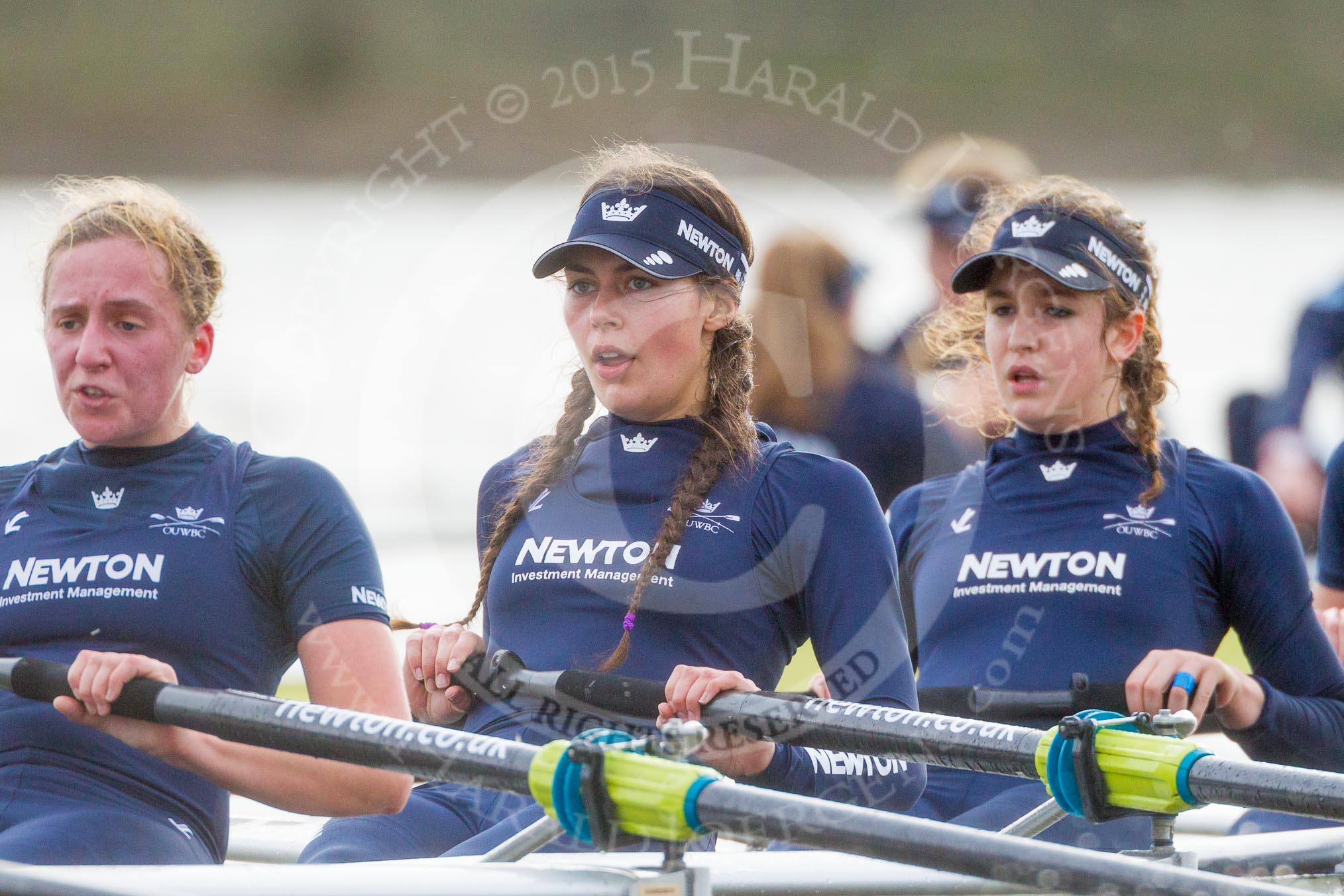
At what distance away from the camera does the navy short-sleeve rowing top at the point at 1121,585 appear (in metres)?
2.44

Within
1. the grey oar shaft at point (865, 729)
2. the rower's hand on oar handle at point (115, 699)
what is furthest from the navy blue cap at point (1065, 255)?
the rower's hand on oar handle at point (115, 699)

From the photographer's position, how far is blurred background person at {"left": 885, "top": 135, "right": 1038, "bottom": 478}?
3254 millimetres

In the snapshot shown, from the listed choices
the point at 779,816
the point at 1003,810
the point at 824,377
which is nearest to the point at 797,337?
the point at 824,377

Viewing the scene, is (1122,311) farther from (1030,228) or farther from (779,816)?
(779,816)

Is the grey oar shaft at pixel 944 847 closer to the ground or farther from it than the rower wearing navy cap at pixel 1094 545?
closer to the ground

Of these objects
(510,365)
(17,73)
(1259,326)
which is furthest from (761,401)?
(17,73)

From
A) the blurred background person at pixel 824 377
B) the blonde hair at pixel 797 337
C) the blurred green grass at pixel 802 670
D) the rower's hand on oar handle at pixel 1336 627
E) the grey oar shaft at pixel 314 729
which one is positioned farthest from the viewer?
the blurred green grass at pixel 802 670

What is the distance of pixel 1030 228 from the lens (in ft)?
8.75

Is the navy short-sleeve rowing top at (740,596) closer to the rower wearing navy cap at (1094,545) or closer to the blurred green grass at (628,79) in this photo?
the rower wearing navy cap at (1094,545)

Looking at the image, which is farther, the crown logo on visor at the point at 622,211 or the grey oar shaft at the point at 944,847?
the crown logo on visor at the point at 622,211

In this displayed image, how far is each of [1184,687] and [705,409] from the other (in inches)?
30.2

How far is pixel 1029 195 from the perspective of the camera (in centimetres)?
279

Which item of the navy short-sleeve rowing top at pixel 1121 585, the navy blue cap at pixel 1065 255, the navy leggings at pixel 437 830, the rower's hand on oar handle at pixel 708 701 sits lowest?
the navy leggings at pixel 437 830

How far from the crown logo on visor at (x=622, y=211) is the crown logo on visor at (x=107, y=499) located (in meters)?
0.79
